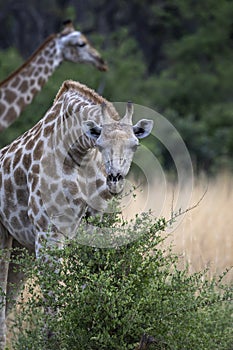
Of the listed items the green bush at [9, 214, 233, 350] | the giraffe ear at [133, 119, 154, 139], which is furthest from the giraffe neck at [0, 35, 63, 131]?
the green bush at [9, 214, 233, 350]

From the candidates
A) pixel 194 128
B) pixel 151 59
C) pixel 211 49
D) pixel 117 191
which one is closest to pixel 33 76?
pixel 194 128

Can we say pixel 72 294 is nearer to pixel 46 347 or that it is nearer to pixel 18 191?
pixel 46 347

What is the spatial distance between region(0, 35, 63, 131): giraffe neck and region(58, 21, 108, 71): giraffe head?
0.29 metres

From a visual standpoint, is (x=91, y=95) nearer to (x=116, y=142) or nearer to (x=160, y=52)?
(x=116, y=142)

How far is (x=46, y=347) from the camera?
5.29 metres

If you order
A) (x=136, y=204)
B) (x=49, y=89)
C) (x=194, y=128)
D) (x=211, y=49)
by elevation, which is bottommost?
(x=136, y=204)

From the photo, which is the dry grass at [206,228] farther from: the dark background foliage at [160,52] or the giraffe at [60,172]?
the dark background foliage at [160,52]

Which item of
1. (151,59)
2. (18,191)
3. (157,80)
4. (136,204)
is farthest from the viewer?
(151,59)

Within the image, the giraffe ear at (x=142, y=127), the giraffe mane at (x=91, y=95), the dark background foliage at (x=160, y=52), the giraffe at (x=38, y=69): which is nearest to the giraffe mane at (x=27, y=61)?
the giraffe at (x=38, y=69)

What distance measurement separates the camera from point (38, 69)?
12414 millimetres

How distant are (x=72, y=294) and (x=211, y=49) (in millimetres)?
18605

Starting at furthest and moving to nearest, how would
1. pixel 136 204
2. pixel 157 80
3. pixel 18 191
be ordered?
1. pixel 157 80
2. pixel 136 204
3. pixel 18 191

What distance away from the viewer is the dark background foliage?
17.7 metres

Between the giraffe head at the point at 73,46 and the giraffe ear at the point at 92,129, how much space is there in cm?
760
